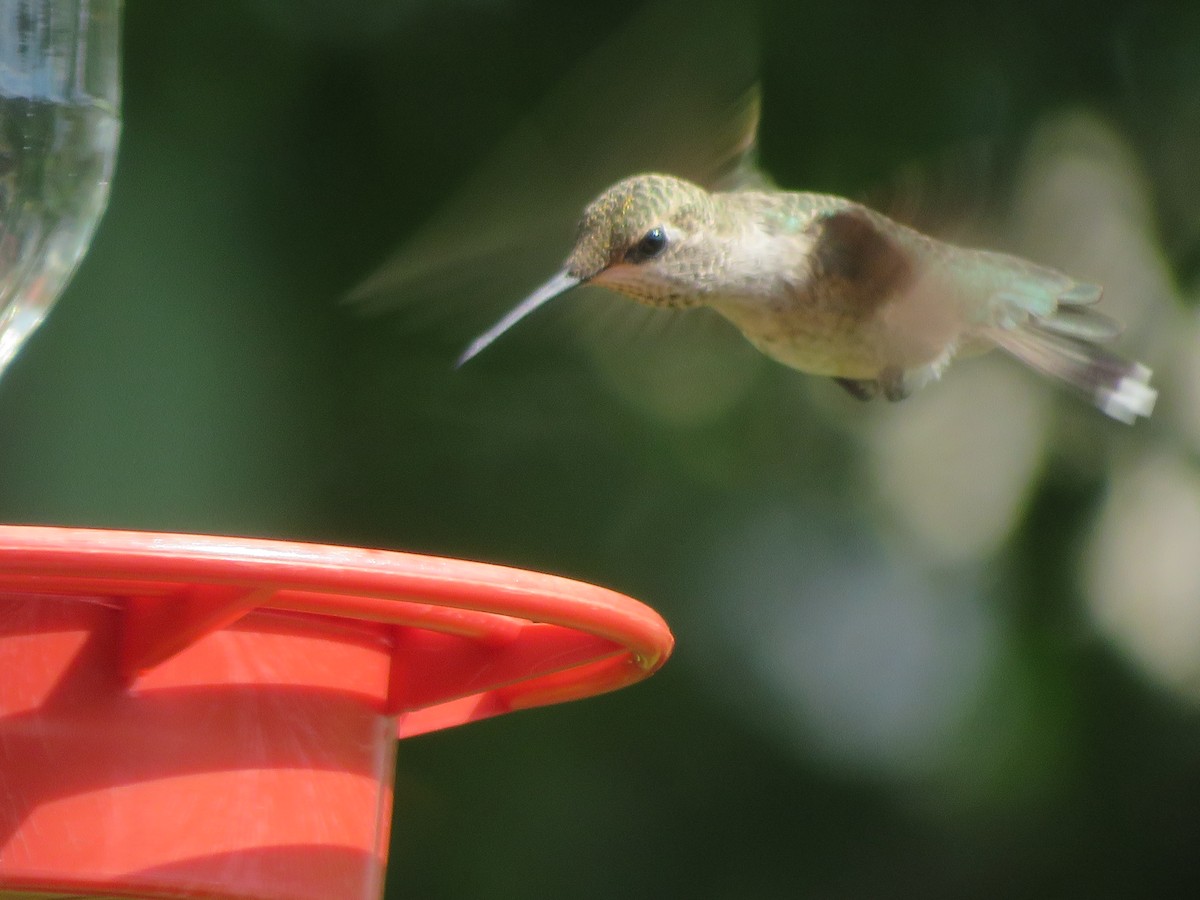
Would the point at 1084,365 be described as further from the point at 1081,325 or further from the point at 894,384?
the point at 894,384

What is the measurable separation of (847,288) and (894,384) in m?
0.20

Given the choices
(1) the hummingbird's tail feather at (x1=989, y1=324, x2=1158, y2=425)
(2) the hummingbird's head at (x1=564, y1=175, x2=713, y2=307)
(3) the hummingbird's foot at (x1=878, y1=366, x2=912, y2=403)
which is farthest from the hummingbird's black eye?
(1) the hummingbird's tail feather at (x1=989, y1=324, x2=1158, y2=425)

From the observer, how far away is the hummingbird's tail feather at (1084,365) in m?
2.18

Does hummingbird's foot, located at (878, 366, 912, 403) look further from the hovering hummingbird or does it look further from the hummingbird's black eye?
the hummingbird's black eye

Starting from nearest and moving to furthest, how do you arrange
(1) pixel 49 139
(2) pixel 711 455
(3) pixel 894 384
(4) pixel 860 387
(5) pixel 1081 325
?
1. (1) pixel 49 139
2. (3) pixel 894 384
3. (5) pixel 1081 325
4. (4) pixel 860 387
5. (2) pixel 711 455

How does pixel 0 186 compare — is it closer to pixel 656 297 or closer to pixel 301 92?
pixel 656 297

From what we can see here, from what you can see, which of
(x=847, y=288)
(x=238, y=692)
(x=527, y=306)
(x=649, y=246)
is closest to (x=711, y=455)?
(x=847, y=288)

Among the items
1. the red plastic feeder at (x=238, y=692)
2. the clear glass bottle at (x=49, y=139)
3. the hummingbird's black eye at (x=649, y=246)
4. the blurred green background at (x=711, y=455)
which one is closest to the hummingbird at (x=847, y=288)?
the hummingbird's black eye at (x=649, y=246)

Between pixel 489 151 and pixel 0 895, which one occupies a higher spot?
pixel 489 151

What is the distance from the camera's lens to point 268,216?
2766 mm

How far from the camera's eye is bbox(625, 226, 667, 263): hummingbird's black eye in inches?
81.0

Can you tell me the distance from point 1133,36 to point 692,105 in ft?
3.49

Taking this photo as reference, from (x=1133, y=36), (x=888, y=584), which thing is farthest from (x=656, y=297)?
(x=1133, y=36)

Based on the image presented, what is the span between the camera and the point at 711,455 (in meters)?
2.94
